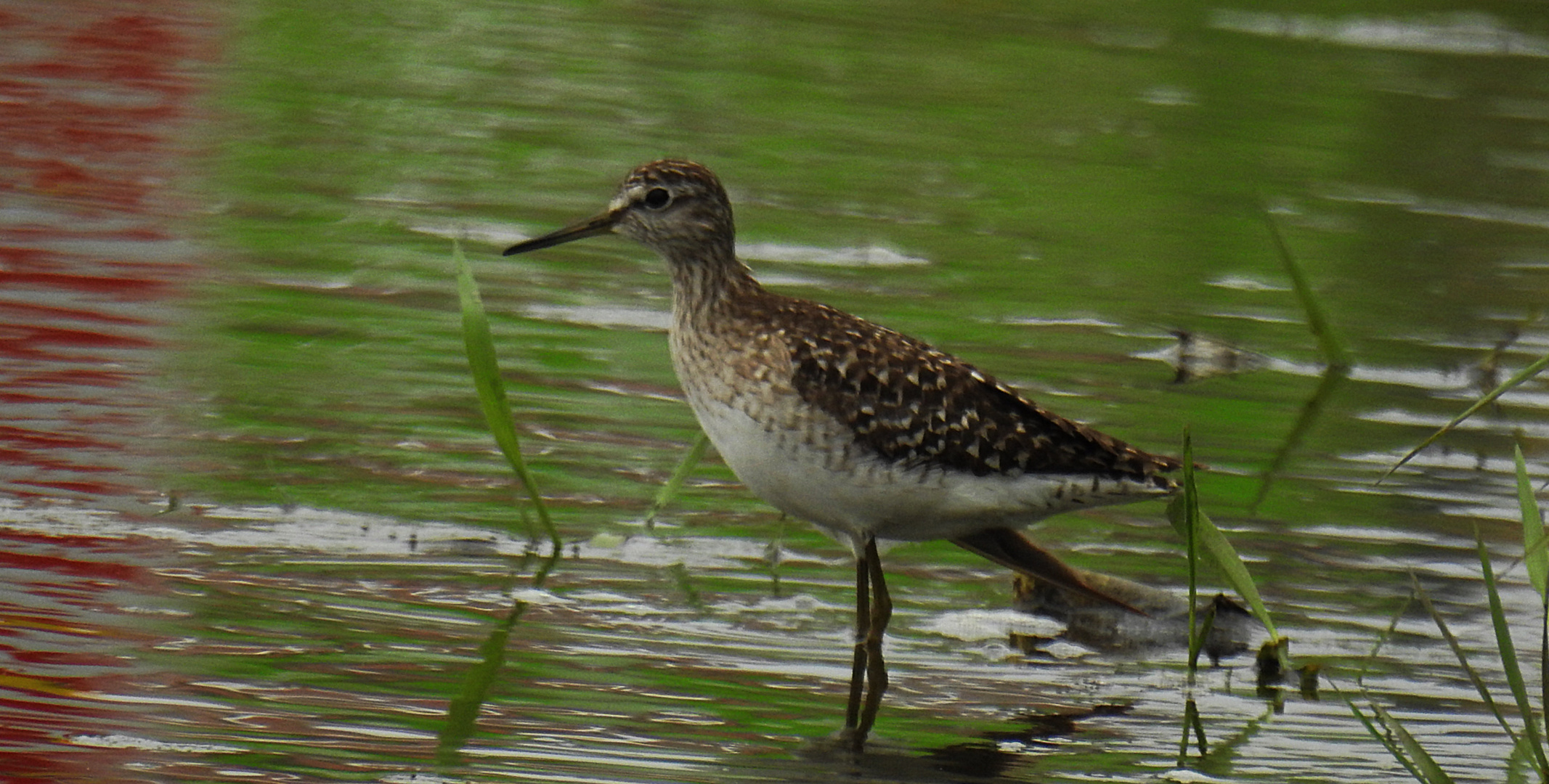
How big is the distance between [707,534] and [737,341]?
93cm

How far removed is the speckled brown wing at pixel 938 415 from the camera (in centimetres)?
733

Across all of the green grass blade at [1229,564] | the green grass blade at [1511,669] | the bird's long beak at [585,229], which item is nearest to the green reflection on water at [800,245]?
the green grass blade at [1229,564]

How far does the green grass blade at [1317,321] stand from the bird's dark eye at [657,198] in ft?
8.78

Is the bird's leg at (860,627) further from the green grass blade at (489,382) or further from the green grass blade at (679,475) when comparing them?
the green grass blade at (489,382)

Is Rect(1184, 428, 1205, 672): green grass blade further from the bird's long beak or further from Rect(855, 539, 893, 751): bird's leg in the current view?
the bird's long beak

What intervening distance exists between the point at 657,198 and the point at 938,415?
151cm

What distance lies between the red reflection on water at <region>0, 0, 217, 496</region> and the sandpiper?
2.35 metres

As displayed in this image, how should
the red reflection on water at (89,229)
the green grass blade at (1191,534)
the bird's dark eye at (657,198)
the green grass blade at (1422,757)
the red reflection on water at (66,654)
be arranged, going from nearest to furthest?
the green grass blade at (1422,757) → the red reflection on water at (66,654) → the green grass blade at (1191,534) → the bird's dark eye at (657,198) → the red reflection on water at (89,229)

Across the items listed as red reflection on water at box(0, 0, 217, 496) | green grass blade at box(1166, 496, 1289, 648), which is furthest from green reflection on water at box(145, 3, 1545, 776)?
green grass blade at box(1166, 496, 1289, 648)

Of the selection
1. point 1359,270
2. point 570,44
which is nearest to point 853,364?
point 1359,270

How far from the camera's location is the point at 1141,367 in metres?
11.0

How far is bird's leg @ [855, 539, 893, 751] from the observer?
6.78 metres

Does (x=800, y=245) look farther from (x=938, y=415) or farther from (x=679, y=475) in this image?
(x=938, y=415)

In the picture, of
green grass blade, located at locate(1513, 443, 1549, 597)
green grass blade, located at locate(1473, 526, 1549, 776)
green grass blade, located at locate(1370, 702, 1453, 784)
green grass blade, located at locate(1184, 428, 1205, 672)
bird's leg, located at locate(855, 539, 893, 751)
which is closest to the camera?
green grass blade, located at locate(1370, 702, 1453, 784)
